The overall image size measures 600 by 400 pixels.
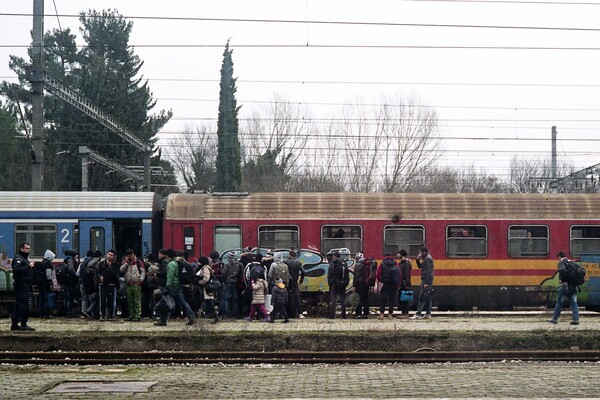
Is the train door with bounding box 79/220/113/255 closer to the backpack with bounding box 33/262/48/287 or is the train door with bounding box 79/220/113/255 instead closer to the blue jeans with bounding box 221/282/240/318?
the backpack with bounding box 33/262/48/287

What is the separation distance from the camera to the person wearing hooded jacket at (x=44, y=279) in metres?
23.2

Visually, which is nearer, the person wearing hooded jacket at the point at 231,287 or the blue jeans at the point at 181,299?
the blue jeans at the point at 181,299

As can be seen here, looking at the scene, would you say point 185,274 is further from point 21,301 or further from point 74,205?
point 74,205

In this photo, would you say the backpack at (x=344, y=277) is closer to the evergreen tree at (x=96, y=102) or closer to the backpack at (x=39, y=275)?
the backpack at (x=39, y=275)

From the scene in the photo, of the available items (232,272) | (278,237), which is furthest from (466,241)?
(232,272)

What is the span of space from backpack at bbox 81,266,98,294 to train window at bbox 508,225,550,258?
461 inches

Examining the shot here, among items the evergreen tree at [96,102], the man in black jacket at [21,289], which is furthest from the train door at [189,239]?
the evergreen tree at [96,102]

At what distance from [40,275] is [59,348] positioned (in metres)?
4.89

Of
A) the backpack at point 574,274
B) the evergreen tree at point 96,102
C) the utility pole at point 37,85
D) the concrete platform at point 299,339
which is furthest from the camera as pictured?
the evergreen tree at point 96,102

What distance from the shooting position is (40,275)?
2317 cm

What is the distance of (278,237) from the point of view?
2595 cm

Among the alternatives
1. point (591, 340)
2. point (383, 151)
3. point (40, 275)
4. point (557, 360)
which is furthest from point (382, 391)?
point (383, 151)

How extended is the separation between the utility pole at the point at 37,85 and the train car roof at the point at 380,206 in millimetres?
4869

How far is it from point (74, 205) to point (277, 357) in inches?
416
